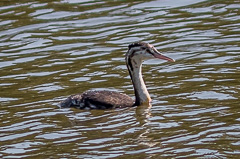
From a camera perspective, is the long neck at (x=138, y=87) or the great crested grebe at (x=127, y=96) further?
the long neck at (x=138, y=87)

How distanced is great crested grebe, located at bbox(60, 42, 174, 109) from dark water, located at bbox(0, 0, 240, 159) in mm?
160

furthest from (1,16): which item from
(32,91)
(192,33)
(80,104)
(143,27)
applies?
(80,104)

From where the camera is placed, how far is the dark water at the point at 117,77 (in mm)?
11047

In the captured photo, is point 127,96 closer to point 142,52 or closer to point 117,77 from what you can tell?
point 142,52

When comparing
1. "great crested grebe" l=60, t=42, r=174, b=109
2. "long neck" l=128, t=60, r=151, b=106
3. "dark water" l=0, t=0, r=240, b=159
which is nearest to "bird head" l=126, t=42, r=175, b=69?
"great crested grebe" l=60, t=42, r=174, b=109

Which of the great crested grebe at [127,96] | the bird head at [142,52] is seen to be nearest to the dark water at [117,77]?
the great crested grebe at [127,96]

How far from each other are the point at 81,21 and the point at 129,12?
51.6 inches

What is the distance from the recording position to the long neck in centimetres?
1352

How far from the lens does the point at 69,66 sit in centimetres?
1631

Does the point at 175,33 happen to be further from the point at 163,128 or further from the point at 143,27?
the point at 163,128

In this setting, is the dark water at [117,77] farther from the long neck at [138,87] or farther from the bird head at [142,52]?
the bird head at [142,52]

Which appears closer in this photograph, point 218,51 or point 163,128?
point 163,128

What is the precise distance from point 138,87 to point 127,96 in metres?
0.24

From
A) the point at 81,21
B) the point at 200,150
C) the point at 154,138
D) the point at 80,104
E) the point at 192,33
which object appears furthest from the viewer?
the point at 81,21
